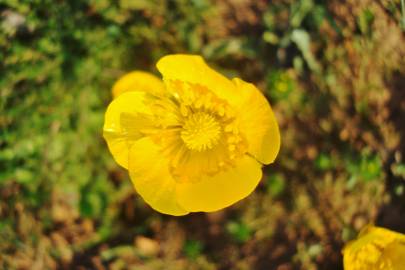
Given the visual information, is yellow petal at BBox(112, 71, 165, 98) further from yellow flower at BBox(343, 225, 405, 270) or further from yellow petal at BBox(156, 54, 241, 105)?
yellow flower at BBox(343, 225, 405, 270)

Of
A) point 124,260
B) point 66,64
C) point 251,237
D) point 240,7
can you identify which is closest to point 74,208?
point 124,260

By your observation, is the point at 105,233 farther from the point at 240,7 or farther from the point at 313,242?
the point at 240,7

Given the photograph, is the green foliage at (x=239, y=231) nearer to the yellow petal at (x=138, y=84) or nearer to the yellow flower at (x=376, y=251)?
the yellow flower at (x=376, y=251)

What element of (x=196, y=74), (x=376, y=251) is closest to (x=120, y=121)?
(x=196, y=74)

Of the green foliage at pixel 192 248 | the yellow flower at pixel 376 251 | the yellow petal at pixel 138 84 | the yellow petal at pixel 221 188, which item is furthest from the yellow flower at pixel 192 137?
the green foliage at pixel 192 248

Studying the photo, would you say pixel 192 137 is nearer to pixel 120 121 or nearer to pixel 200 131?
pixel 200 131

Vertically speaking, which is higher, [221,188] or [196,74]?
[196,74]

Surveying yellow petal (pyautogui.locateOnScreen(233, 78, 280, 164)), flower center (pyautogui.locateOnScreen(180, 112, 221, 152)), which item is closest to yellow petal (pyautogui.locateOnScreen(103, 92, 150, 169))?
flower center (pyautogui.locateOnScreen(180, 112, 221, 152))
